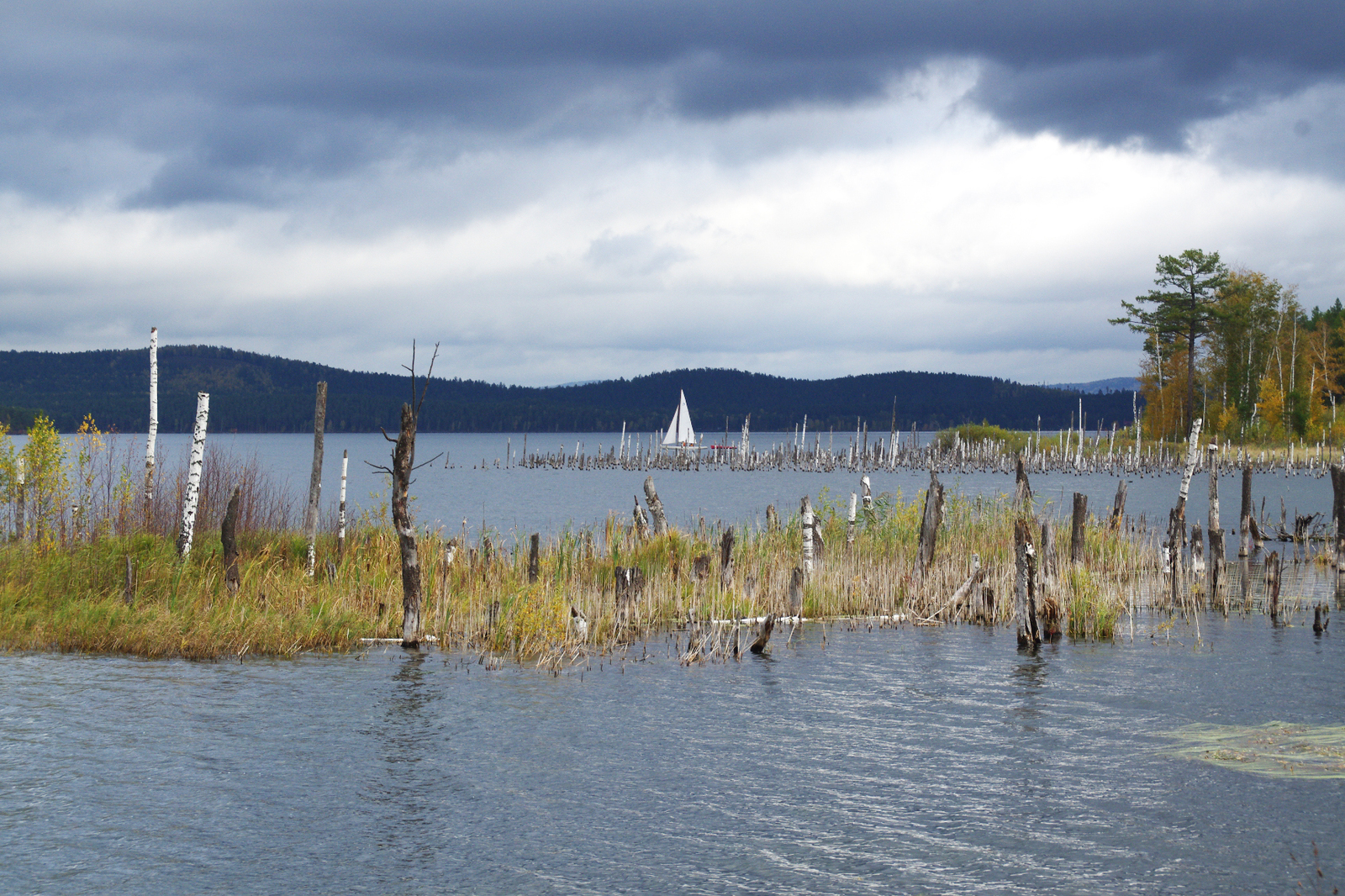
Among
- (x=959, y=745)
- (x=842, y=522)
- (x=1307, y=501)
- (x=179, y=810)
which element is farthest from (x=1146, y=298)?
(x=179, y=810)

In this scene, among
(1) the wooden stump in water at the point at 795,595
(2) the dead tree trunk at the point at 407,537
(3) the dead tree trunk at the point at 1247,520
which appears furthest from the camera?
(3) the dead tree trunk at the point at 1247,520

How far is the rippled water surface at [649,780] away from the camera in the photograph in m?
8.44

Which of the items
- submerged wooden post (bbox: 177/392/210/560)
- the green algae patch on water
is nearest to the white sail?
submerged wooden post (bbox: 177/392/210/560)

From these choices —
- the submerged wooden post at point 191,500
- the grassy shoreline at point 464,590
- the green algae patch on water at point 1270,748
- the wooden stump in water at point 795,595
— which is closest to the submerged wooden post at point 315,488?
the grassy shoreline at point 464,590

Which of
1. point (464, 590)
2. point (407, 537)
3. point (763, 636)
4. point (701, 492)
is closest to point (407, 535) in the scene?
point (407, 537)

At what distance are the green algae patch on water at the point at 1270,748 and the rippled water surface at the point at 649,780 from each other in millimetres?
270

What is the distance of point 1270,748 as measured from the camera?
1148cm

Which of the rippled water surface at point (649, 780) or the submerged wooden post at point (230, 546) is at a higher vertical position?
the submerged wooden post at point (230, 546)

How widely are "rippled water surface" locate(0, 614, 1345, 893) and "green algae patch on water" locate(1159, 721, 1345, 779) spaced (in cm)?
27

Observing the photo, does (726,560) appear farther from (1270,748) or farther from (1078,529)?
(1270,748)

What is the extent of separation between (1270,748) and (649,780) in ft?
22.7

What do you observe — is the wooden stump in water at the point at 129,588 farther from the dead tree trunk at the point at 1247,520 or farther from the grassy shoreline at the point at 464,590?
the dead tree trunk at the point at 1247,520

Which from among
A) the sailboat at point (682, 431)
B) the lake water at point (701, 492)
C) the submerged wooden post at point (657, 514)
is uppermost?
the sailboat at point (682, 431)

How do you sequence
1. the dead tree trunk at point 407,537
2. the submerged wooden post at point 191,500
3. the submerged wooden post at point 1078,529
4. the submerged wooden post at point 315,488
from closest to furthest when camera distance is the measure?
the dead tree trunk at point 407,537 < the submerged wooden post at point 191,500 < the submerged wooden post at point 315,488 < the submerged wooden post at point 1078,529
